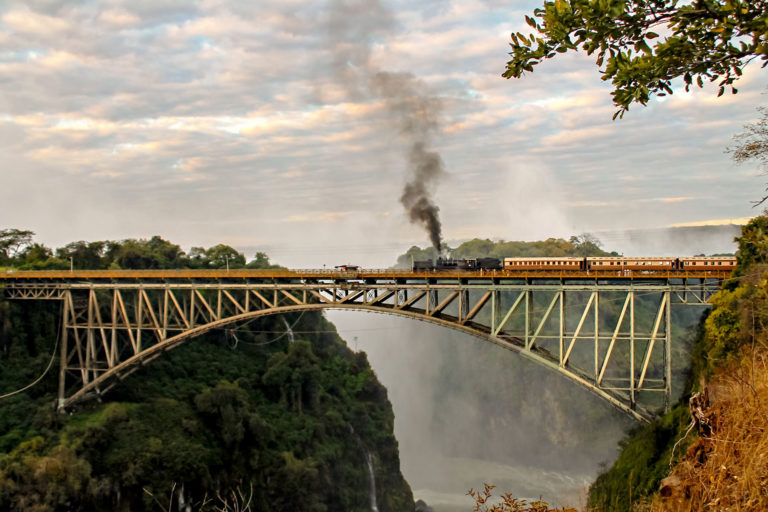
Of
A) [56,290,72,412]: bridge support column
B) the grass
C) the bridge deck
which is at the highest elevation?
the bridge deck

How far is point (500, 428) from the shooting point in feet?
331

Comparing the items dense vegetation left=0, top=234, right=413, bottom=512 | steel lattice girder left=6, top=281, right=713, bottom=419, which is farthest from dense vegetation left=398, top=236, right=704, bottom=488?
steel lattice girder left=6, top=281, right=713, bottom=419

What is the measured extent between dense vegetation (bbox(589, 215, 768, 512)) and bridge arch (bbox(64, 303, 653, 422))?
2.08m

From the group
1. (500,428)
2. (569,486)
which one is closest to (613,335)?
(569,486)

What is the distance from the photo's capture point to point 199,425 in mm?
44906

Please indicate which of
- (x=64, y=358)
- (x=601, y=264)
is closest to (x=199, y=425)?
(x=64, y=358)

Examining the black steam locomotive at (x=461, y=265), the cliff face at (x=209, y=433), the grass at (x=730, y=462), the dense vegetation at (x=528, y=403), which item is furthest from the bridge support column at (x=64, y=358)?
the dense vegetation at (x=528, y=403)

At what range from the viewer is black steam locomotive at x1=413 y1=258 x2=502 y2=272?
34.8 metres

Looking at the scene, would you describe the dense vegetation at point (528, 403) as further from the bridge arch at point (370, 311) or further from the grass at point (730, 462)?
the grass at point (730, 462)

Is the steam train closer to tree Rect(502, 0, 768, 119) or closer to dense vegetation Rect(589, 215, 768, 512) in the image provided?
dense vegetation Rect(589, 215, 768, 512)

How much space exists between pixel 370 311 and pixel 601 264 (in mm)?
11487

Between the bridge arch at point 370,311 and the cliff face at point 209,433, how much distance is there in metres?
1.45

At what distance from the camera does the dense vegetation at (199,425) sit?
37438 mm

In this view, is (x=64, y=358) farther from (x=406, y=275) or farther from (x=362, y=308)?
(x=406, y=275)
